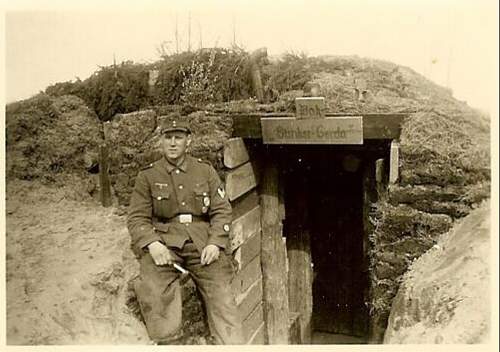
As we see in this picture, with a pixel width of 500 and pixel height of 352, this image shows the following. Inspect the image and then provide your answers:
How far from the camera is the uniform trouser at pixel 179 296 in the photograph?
10.8 ft

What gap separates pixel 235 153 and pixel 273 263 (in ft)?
4.47

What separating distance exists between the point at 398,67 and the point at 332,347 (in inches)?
124

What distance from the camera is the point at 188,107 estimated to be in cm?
423

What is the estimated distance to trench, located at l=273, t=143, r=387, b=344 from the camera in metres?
6.06

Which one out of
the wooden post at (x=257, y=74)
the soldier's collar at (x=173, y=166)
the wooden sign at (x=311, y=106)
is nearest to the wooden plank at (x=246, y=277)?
the soldier's collar at (x=173, y=166)

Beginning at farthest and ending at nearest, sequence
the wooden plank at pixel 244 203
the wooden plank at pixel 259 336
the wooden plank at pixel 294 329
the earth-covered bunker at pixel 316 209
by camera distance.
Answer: the wooden plank at pixel 294 329
the wooden plank at pixel 259 336
the wooden plank at pixel 244 203
the earth-covered bunker at pixel 316 209

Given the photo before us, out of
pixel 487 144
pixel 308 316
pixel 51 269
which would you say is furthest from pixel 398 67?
pixel 51 269

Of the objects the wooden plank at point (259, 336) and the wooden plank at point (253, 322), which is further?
the wooden plank at point (259, 336)

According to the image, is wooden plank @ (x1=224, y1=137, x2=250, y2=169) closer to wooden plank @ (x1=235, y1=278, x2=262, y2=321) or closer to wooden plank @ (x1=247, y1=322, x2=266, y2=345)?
wooden plank @ (x1=235, y1=278, x2=262, y2=321)

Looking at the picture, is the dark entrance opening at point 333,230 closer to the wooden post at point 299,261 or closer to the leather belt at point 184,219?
the wooden post at point 299,261

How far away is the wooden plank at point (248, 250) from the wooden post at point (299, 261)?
1.08 m

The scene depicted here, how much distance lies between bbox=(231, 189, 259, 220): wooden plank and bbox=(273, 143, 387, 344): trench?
1.10 metres

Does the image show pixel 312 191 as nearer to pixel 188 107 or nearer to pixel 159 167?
pixel 188 107

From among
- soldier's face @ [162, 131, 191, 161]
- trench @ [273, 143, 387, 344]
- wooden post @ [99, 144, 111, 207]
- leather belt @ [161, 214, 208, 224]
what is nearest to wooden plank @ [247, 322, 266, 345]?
trench @ [273, 143, 387, 344]
